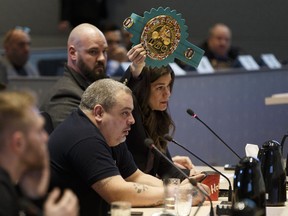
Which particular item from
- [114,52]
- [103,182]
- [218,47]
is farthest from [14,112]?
[218,47]

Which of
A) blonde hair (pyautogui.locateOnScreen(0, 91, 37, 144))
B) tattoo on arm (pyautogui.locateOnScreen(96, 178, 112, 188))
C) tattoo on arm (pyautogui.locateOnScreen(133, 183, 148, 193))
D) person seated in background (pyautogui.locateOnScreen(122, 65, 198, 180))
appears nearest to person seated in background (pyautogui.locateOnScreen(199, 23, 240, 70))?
person seated in background (pyautogui.locateOnScreen(122, 65, 198, 180))

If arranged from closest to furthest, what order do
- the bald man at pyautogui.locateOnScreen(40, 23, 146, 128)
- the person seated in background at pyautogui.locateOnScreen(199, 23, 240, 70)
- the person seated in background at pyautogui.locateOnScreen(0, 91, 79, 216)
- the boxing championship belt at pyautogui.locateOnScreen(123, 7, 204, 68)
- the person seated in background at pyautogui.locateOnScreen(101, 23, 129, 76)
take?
1. the person seated in background at pyautogui.locateOnScreen(0, 91, 79, 216)
2. the boxing championship belt at pyautogui.locateOnScreen(123, 7, 204, 68)
3. the bald man at pyautogui.locateOnScreen(40, 23, 146, 128)
4. the person seated in background at pyautogui.locateOnScreen(101, 23, 129, 76)
5. the person seated in background at pyautogui.locateOnScreen(199, 23, 240, 70)

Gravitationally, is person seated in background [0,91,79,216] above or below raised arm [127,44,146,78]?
below

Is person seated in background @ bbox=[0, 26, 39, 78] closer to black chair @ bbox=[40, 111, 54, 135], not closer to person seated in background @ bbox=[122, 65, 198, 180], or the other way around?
black chair @ bbox=[40, 111, 54, 135]

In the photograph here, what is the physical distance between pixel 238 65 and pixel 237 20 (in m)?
3.52

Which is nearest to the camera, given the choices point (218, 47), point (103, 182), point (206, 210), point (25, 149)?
point (25, 149)

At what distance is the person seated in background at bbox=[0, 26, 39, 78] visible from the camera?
7.96 meters

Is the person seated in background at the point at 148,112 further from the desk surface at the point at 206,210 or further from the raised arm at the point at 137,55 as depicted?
the desk surface at the point at 206,210

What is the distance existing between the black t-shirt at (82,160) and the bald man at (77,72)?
1064mm

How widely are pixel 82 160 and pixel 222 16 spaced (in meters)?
8.22

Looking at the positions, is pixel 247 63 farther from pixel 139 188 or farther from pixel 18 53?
pixel 139 188

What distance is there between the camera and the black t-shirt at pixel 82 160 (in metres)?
3.73

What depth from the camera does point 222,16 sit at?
11.7 metres

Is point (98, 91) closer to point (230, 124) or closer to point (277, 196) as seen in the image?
point (277, 196)
